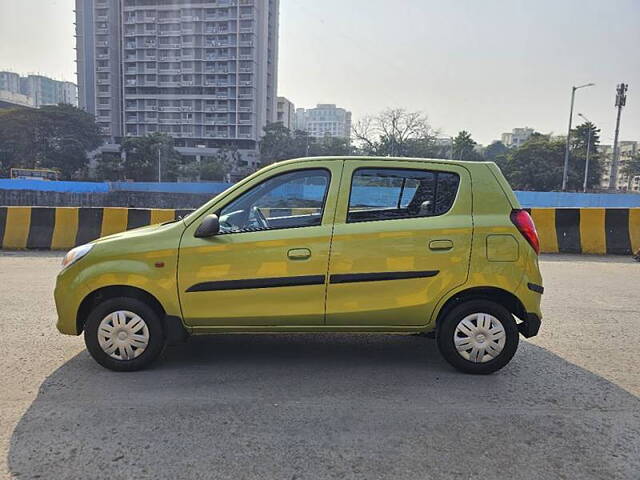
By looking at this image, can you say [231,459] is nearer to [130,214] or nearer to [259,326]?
[259,326]

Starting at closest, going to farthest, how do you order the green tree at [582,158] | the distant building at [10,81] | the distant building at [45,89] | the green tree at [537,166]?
the green tree at [537,166] < the green tree at [582,158] < the distant building at [10,81] < the distant building at [45,89]

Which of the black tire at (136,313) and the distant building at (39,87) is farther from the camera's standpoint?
the distant building at (39,87)

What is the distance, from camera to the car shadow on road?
114 inches

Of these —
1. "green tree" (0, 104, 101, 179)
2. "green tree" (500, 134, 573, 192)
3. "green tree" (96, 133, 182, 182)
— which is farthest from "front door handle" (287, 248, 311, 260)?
"green tree" (0, 104, 101, 179)

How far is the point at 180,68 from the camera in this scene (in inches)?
3787

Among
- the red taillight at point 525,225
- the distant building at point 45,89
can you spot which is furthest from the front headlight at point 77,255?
the distant building at point 45,89

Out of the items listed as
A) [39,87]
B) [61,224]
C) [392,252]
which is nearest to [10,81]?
[39,87]

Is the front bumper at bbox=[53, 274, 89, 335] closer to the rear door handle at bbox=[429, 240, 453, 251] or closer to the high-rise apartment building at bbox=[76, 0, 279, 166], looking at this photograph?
the rear door handle at bbox=[429, 240, 453, 251]

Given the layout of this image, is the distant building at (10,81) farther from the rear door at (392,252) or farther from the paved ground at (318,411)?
the rear door at (392,252)

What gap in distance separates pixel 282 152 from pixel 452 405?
253 feet

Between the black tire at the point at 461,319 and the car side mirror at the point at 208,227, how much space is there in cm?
198

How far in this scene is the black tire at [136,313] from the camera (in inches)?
161

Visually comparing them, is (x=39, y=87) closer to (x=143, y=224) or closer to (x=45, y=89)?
(x=45, y=89)

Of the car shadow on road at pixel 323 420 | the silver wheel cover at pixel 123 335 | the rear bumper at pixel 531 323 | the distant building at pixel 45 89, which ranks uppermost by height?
the distant building at pixel 45 89
